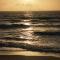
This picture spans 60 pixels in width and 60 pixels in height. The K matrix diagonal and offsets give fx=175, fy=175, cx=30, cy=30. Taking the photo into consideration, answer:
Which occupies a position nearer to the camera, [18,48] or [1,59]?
[1,59]

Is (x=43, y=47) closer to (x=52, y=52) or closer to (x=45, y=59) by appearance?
(x=52, y=52)

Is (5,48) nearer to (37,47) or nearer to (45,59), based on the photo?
(37,47)

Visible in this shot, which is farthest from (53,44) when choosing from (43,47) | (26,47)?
(26,47)

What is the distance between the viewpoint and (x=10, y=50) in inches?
101

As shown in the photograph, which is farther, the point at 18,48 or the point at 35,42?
the point at 35,42

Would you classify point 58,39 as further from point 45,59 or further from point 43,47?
point 45,59

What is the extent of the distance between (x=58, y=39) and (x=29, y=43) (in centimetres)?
59

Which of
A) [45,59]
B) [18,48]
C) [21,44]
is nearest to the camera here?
[45,59]

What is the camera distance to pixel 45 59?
202cm

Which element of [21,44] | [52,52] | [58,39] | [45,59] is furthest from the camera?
[58,39]

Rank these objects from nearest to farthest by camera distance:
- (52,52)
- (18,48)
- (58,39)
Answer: (52,52)
(18,48)
(58,39)

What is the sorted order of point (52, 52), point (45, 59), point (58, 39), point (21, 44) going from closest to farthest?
1. point (45, 59)
2. point (52, 52)
3. point (21, 44)
4. point (58, 39)

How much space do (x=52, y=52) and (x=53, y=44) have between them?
1.38ft

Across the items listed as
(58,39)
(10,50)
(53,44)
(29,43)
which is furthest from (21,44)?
(58,39)
